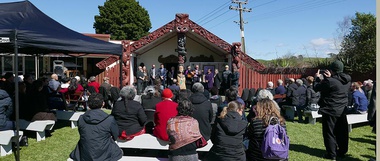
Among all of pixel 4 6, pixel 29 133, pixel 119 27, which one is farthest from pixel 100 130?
pixel 119 27

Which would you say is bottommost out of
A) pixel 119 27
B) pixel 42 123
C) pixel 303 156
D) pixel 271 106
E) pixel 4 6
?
pixel 303 156

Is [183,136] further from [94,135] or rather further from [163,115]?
[94,135]

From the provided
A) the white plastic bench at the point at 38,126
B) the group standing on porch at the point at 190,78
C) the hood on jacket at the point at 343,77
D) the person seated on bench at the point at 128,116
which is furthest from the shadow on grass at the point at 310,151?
the group standing on porch at the point at 190,78

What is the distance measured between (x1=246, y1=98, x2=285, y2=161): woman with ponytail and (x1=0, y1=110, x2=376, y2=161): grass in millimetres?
1752

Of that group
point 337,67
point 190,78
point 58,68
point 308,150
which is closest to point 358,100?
point 308,150

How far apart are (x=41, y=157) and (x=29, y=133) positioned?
1.92m

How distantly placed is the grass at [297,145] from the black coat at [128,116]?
54.1 inches

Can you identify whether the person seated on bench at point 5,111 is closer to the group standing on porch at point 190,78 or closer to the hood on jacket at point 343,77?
the hood on jacket at point 343,77

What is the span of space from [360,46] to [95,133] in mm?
17173

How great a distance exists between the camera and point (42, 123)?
6.32 metres

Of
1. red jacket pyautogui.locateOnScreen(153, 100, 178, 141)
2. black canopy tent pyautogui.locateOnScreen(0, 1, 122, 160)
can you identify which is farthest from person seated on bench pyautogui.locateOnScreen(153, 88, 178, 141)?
black canopy tent pyautogui.locateOnScreen(0, 1, 122, 160)

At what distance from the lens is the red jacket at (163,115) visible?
15.3ft

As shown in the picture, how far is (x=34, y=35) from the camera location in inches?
222

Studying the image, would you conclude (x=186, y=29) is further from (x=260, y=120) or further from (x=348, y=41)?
(x=260, y=120)
